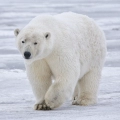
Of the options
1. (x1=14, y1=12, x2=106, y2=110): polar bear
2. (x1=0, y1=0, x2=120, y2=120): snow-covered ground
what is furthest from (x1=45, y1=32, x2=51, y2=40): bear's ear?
(x1=0, y1=0, x2=120, y2=120): snow-covered ground

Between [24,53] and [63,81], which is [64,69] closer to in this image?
[63,81]

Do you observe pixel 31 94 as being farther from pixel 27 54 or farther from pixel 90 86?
pixel 27 54

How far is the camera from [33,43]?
5113mm

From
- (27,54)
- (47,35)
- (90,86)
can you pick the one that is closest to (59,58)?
(47,35)

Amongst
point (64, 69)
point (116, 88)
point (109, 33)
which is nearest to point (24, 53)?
point (64, 69)

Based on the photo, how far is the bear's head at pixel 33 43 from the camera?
16.6 feet

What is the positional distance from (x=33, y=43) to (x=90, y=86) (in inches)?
53.0

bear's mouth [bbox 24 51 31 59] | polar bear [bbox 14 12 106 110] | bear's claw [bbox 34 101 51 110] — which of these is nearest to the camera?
bear's mouth [bbox 24 51 31 59]

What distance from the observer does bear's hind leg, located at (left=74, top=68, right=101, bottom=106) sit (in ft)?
20.3

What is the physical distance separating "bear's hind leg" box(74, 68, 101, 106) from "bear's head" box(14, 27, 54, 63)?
105cm

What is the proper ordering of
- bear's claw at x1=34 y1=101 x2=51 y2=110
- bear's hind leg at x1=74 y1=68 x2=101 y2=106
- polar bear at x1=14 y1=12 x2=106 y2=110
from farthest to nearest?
bear's hind leg at x1=74 y1=68 x2=101 y2=106
bear's claw at x1=34 y1=101 x2=51 y2=110
polar bear at x1=14 y1=12 x2=106 y2=110

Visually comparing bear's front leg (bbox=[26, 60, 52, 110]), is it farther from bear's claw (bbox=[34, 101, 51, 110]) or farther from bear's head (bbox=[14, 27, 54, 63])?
bear's head (bbox=[14, 27, 54, 63])

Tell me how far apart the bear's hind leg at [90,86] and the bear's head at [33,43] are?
1054 mm

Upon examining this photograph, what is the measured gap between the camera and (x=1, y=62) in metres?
9.21
